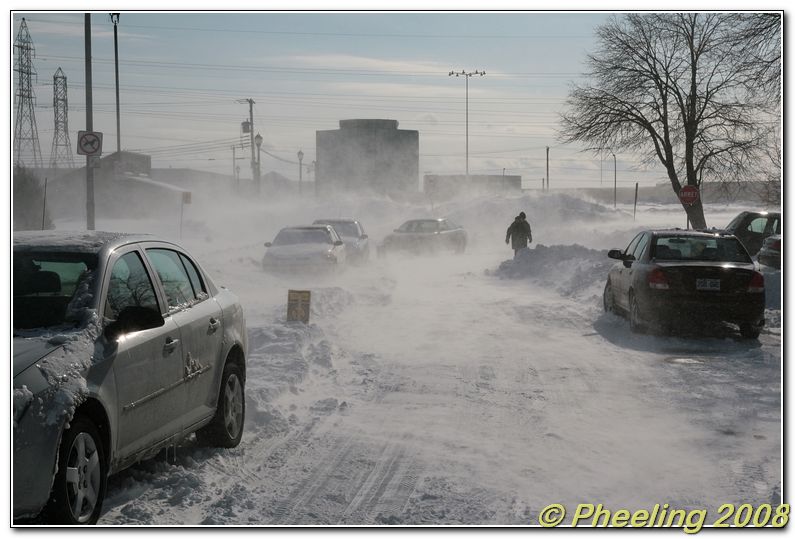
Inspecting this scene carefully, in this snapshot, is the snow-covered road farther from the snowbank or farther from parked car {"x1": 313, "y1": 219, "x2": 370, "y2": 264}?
parked car {"x1": 313, "y1": 219, "x2": 370, "y2": 264}

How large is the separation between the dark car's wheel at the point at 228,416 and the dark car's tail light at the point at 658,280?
26.5 feet

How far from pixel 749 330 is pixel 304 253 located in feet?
39.3

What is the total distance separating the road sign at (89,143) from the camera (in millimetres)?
20875

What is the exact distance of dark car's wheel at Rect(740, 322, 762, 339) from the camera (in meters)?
13.8

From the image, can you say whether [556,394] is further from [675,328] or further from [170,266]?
[675,328]

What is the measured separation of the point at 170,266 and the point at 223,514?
6.39 ft

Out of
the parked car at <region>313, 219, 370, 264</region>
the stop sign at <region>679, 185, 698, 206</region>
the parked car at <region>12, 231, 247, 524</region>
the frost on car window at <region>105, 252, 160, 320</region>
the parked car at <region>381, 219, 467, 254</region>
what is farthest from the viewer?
the parked car at <region>381, 219, 467, 254</region>

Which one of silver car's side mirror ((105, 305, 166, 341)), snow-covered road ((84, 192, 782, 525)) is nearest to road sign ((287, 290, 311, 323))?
snow-covered road ((84, 192, 782, 525))

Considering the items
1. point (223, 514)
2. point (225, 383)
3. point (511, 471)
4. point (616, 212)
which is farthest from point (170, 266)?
point (616, 212)

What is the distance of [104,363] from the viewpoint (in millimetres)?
5340

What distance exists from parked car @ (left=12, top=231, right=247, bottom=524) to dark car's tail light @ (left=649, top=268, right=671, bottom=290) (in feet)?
26.8

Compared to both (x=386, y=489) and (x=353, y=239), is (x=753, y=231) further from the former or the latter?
(x=386, y=489)

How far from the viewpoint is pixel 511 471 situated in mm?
6750

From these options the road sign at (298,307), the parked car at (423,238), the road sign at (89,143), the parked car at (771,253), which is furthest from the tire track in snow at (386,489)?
the parked car at (423,238)
